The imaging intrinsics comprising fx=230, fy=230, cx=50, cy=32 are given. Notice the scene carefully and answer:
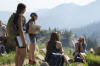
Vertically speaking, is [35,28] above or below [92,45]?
above

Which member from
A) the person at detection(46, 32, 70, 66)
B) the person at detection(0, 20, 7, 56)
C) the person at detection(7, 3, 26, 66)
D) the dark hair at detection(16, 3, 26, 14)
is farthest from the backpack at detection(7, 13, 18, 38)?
the person at detection(0, 20, 7, 56)

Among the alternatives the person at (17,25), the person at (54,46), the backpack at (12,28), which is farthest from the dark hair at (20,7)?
the person at (54,46)

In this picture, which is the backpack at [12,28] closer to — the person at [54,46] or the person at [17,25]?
the person at [17,25]

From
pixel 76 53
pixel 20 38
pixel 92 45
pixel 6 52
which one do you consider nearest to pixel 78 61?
pixel 76 53

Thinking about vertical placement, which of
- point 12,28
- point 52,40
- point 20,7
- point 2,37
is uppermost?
point 20,7

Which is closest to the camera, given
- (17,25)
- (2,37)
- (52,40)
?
(17,25)

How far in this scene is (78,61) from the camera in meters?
11.2

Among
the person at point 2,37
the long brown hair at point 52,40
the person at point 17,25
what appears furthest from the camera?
the person at point 2,37

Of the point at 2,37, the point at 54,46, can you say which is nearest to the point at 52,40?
the point at 54,46

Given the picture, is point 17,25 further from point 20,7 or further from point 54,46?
point 54,46

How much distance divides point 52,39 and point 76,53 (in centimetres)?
419

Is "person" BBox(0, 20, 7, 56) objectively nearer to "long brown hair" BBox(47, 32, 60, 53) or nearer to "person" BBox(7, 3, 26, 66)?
"long brown hair" BBox(47, 32, 60, 53)

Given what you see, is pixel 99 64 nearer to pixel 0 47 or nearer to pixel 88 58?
pixel 88 58

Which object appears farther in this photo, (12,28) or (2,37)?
(2,37)
